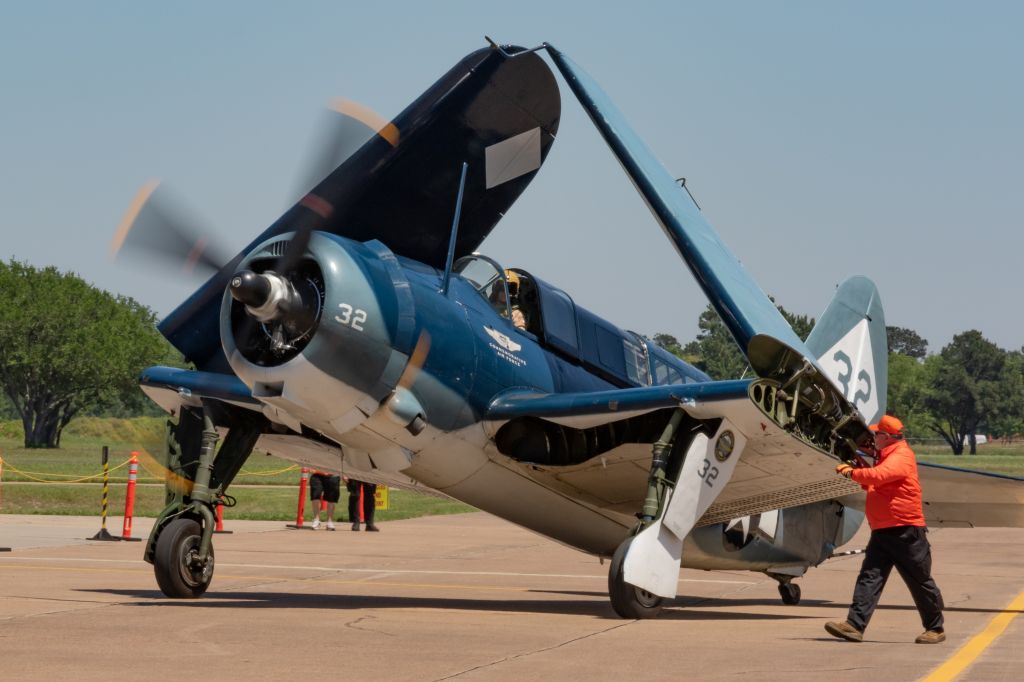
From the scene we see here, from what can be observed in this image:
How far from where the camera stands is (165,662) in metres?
8.17

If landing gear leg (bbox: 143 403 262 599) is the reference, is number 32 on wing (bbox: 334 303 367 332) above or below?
above

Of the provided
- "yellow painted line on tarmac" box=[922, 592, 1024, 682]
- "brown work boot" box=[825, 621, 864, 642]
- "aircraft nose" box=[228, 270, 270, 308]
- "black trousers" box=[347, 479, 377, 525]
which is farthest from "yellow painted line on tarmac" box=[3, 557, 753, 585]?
"black trousers" box=[347, 479, 377, 525]

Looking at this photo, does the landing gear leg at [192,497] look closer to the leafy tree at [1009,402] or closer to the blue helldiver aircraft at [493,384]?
the blue helldiver aircraft at [493,384]

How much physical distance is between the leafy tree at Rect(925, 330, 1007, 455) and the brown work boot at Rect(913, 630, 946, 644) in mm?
152962

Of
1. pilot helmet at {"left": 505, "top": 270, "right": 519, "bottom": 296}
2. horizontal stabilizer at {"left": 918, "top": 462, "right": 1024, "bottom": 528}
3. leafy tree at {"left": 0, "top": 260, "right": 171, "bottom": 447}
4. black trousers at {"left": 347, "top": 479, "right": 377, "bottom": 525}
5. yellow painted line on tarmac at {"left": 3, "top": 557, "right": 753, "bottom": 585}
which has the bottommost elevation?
yellow painted line on tarmac at {"left": 3, "top": 557, "right": 753, "bottom": 585}

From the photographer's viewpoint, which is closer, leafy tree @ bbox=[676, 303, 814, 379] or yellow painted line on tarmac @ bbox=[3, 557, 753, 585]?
Answer: yellow painted line on tarmac @ bbox=[3, 557, 753, 585]

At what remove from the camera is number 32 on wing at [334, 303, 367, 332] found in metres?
10.9

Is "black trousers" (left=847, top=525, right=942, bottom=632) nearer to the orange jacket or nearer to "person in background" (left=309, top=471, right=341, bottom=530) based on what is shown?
the orange jacket

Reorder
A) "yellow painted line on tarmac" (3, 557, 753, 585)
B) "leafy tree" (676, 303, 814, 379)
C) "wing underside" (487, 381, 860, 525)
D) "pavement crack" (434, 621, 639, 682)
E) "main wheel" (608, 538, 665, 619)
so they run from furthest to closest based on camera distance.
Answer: "leafy tree" (676, 303, 814, 379) < "yellow painted line on tarmac" (3, 557, 753, 585) < "wing underside" (487, 381, 860, 525) < "main wheel" (608, 538, 665, 619) < "pavement crack" (434, 621, 639, 682)

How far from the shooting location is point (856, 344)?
56.1ft

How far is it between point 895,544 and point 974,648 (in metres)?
0.93

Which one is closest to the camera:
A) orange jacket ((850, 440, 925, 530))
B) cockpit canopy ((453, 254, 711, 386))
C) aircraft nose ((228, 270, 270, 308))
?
orange jacket ((850, 440, 925, 530))

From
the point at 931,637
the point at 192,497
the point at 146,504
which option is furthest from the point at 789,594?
the point at 146,504

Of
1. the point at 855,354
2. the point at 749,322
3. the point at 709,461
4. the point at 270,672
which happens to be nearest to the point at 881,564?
the point at 709,461
